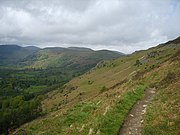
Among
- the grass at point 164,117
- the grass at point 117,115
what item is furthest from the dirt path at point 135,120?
the grass at point 164,117

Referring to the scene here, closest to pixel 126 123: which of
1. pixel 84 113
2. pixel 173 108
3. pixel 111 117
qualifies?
pixel 111 117

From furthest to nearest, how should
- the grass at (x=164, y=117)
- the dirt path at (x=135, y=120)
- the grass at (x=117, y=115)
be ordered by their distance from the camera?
the dirt path at (x=135, y=120)
the grass at (x=117, y=115)
the grass at (x=164, y=117)

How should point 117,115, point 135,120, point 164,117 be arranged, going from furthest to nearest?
point 117,115, point 135,120, point 164,117

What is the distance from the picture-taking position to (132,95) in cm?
3084

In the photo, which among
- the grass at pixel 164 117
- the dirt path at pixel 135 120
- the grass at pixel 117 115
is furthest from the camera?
the dirt path at pixel 135 120

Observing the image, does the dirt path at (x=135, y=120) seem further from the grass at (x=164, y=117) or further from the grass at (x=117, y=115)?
the grass at (x=164, y=117)

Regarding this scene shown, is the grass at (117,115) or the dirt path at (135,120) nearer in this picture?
the grass at (117,115)

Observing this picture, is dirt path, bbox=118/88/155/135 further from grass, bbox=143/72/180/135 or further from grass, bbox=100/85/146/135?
grass, bbox=143/72/180/135

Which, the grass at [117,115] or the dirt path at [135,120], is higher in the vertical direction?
the grass at [117,115]

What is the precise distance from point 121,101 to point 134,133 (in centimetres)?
855

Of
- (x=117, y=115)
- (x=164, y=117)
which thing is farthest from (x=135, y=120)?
(x=164, y=117)

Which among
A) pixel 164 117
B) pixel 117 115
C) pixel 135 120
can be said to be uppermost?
pixel 164 117

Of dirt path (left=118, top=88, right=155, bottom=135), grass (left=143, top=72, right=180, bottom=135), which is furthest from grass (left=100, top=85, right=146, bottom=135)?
grass (left=143, top=72, right=180, bottom=135)

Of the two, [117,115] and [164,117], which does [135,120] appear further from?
[164,117]
